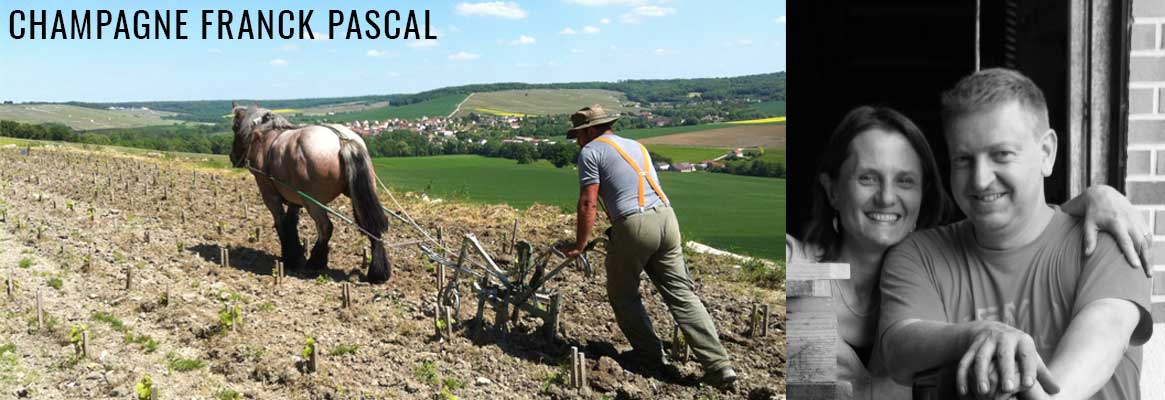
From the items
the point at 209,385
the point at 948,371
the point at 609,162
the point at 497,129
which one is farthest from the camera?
the point at 497,129

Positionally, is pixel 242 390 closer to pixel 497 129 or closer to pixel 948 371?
pixel 497 129

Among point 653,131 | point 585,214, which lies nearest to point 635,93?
point 653,131

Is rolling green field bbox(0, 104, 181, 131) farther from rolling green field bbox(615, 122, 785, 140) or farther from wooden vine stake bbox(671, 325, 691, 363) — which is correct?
wooden vine stake bbox(671, 325, 691, 363)

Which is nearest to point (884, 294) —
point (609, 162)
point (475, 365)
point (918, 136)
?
point (918, 136)

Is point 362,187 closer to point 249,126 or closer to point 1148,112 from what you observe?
point 249,126

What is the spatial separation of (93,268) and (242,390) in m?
1.60

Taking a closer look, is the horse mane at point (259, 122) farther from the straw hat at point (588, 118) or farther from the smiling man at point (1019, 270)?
the smiling man at point (1019, 270)

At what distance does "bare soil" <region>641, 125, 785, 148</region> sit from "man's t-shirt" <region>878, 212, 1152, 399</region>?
2818 mm

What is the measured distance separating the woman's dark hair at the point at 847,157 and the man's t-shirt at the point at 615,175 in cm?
92

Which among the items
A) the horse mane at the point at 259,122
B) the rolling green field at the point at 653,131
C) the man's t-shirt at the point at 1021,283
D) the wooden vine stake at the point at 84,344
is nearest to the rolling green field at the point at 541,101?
the rolling green field at the point at 653,131

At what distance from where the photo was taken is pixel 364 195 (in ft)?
16.3

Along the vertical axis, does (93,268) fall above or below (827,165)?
below

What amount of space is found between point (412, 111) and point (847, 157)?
10.2ft

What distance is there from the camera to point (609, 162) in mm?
3727
